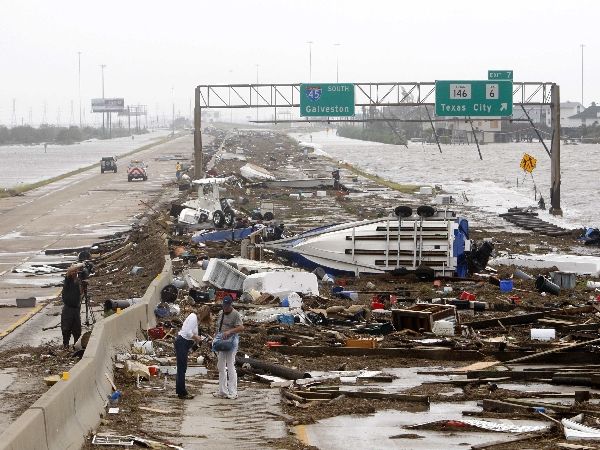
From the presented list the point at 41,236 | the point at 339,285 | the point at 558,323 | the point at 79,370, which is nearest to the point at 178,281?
the point at 339,285

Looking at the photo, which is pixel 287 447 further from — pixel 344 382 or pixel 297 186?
pixel 297 186

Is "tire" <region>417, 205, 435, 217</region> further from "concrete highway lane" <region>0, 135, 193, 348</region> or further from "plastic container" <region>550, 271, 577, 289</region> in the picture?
"concrete highway lane" <region>0, 135, 193, 348</region>

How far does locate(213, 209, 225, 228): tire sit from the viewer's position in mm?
41188

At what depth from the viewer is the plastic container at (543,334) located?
20297 millimetres

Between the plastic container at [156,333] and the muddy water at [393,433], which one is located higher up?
the muddy water at [393,433]

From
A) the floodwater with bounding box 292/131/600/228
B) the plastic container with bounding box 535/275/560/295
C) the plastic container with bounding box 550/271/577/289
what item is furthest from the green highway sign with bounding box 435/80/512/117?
the plastic container with bounding box 535/275/560/295

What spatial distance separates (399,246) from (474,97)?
2492cm

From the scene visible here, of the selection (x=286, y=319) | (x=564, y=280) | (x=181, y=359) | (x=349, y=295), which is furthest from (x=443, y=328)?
(x=564, y=280)

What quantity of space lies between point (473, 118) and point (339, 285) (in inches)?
1087

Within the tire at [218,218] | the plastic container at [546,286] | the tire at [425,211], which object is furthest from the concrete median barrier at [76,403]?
the tire at [218,218]

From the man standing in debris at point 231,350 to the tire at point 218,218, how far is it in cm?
2520

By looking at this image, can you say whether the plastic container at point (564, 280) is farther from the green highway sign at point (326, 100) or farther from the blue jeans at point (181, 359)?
the green highway sign at point (326, 100)

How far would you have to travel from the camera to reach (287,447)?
43.3 feet

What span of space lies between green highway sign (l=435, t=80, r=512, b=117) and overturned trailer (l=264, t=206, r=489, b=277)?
23.2m
